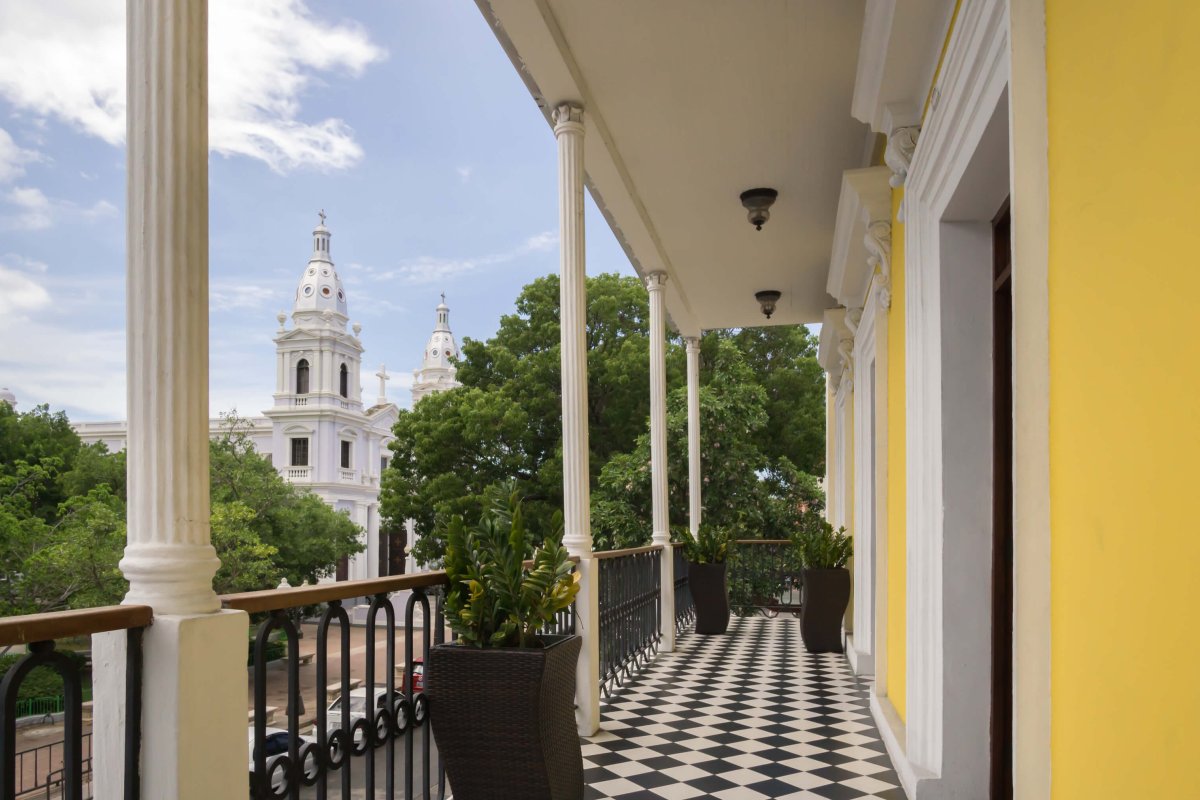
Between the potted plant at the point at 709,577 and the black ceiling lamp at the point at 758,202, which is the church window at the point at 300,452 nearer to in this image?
the potted plant at the point at 709,577

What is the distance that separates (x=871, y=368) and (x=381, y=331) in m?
74.6

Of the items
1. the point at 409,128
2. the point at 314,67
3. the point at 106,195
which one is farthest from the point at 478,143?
the point at 106,195

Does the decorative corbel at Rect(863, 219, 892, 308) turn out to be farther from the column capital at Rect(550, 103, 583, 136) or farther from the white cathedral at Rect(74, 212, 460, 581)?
the white cathedral at Rect(74, 212, 460, 581)

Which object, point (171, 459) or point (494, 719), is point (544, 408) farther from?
point (171, 459)

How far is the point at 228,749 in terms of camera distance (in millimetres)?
1671

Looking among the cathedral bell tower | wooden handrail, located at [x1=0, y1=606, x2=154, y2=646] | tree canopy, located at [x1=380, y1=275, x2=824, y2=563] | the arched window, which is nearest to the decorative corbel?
wooden handrail, located at [x1=0, y1=606, x2=154, y2=646]

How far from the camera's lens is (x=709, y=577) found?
7.91m

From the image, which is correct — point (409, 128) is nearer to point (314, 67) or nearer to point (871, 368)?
point (314, 67)

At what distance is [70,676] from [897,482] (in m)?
3.16

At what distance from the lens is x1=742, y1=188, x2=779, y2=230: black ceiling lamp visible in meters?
5.40

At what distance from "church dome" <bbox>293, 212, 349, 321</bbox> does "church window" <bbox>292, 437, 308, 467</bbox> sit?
9300 millimetres

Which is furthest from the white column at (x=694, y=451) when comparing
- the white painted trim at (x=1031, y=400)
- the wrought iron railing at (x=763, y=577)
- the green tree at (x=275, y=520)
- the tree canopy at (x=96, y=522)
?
the green tree at (x=275, y=520)

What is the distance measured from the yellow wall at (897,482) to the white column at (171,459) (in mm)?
2698

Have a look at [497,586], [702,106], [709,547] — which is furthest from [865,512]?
[497,586]
